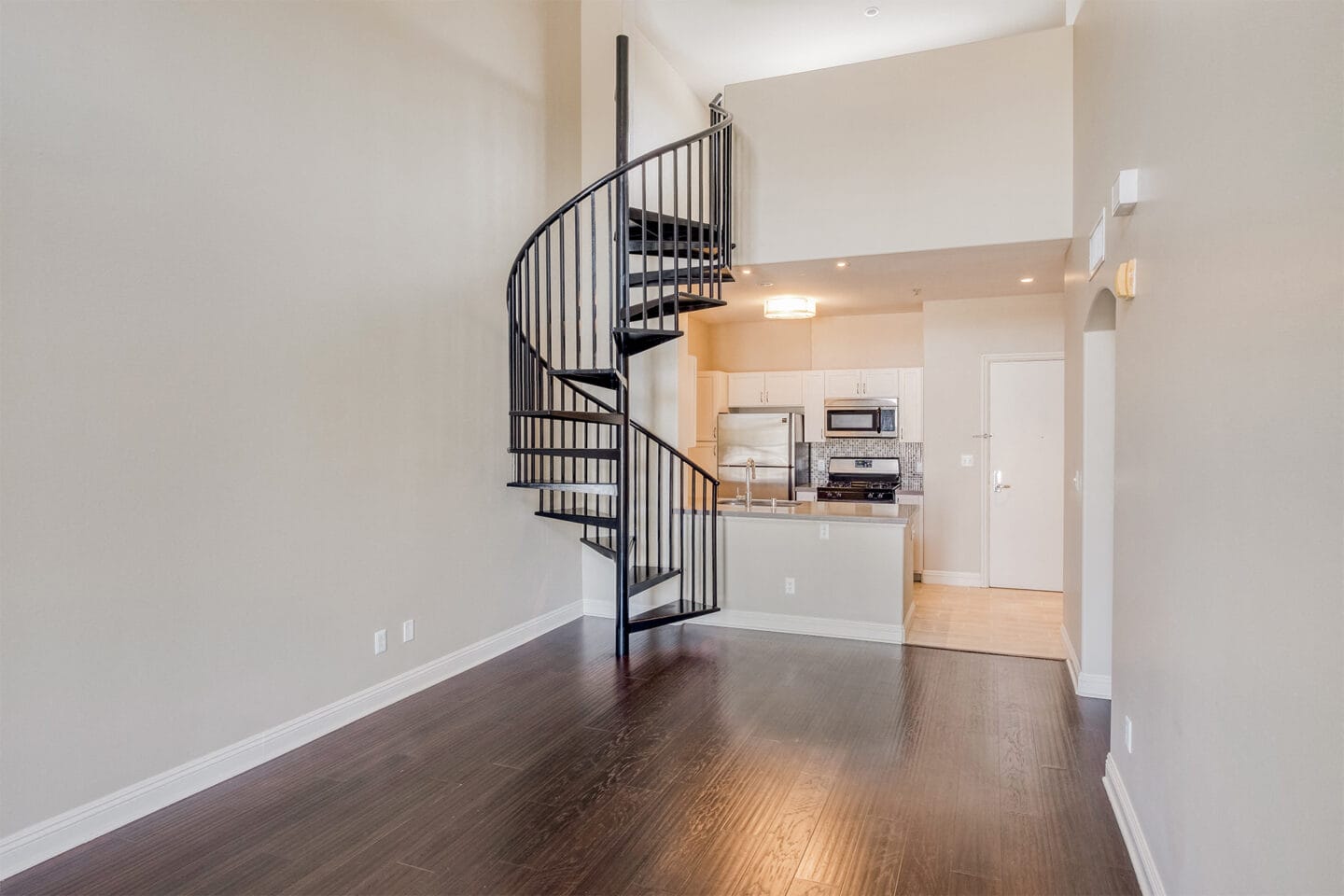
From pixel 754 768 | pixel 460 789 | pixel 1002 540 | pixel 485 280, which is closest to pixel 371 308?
pixel 485 280

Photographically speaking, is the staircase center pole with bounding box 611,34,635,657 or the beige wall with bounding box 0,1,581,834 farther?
the staircase center pole with bounding box 611,34,635,657

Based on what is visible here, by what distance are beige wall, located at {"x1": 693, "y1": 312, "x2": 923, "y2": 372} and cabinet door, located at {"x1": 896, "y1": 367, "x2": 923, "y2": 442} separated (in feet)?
0.75

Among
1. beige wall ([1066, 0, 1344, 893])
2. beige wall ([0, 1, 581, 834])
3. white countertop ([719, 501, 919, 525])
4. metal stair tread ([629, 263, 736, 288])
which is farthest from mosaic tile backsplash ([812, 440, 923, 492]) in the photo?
beige wall ([1066, 0, 1344, 893])

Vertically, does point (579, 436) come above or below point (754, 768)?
above

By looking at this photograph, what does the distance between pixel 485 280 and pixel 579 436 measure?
4.34 ft

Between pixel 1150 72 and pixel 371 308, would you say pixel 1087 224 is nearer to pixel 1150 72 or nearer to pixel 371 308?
pixel 1150 72

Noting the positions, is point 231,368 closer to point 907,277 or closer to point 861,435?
point 907,277

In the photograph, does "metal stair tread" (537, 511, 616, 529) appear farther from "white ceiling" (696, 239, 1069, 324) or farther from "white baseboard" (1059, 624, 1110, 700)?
"white baseboard" (1059, 624, 1110, 700)

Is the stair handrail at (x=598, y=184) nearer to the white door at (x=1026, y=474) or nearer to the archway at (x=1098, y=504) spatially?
the archway at (x=1098, y=504)

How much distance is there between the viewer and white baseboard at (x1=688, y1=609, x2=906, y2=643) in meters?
4.85

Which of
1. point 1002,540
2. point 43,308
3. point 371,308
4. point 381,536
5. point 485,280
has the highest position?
point 485,280

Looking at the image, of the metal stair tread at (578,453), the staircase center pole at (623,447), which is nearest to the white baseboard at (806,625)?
the staircase center pole at (623,447)

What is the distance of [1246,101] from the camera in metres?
1.52

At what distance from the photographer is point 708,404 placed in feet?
25.5
